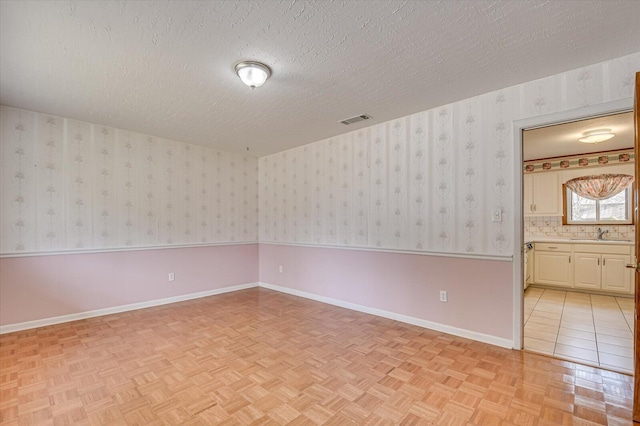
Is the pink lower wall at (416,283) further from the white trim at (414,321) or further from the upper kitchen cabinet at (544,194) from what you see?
the upper kitchen cabinet at (544,194)

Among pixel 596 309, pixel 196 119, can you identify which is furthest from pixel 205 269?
pixel 596 309

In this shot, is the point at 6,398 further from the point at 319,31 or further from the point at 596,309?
the point at 596,309

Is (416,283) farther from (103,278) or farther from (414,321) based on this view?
(103,278)

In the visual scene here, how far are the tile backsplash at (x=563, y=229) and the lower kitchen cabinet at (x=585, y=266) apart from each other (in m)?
0.63

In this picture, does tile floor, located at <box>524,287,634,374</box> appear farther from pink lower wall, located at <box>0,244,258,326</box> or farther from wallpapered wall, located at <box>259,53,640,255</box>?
pink lower wall, located at <box>0,244,258,326</box>

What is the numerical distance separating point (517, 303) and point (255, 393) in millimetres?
2386

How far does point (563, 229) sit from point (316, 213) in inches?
185

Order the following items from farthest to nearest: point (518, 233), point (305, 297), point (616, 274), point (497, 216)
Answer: point (305, 297) → point (616, 274) → point (497, 216) → point (518, 233)

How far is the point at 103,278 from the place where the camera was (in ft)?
12.4

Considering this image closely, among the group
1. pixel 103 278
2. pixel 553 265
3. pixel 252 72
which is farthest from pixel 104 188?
pixel 553 265

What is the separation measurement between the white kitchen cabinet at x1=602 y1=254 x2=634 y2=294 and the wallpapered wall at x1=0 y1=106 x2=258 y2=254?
19.7ft

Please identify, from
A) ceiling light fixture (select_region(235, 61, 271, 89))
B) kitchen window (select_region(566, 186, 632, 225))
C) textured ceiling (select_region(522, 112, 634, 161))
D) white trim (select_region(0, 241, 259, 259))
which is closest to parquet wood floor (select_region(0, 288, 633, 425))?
white trim (select_region(0, 241, 259, 259))

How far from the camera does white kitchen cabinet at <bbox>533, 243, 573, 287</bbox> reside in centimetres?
491

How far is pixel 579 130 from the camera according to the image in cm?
380
